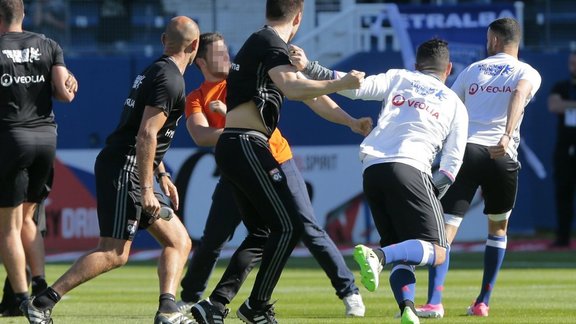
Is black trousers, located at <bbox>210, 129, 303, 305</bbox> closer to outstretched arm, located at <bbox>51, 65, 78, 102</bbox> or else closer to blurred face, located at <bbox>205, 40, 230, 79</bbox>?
outstretched arm, located at <bbox>51, 65, 78, 102</bbox>

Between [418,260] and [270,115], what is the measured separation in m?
1.39

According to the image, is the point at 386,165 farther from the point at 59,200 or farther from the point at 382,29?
the point at 382,29

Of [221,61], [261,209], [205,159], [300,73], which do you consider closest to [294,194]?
[261,209]

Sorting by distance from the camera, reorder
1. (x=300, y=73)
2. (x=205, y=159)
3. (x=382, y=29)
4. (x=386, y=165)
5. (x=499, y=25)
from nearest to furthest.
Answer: (x=300, y=73)
(x=386, y=165)
(x=499, y=25)
(x=205, y=159)
(x=382, y=29)

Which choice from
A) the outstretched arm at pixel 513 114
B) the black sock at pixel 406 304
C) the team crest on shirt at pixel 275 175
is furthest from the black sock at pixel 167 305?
the outstretched arm at pixel 513 114

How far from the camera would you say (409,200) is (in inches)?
346

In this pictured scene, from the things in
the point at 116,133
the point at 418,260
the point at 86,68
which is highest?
the point at 116,133

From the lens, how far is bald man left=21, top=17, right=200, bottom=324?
850cm

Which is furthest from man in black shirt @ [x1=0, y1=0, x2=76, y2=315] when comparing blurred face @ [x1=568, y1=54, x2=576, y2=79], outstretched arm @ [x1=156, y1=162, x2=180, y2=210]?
blurred face @ [x1=568, y1=54, x2=576, y2=79]

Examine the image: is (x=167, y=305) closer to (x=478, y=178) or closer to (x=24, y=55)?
(x=24, y=55)

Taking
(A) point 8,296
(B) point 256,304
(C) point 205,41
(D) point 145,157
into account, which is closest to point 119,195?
(D) point 145,157

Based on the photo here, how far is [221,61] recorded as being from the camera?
10867 mm

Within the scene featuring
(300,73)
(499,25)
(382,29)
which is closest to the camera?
(300,73)

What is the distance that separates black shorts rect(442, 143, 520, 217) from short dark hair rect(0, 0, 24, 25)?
368cm
